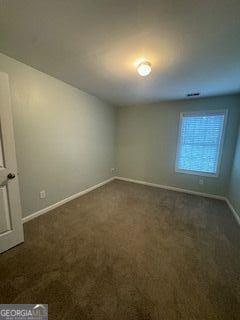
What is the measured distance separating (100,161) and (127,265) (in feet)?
9.03

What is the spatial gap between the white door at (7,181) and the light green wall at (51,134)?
0.47m

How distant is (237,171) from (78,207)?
3.17 m

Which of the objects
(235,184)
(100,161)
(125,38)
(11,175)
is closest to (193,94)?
(235,184)

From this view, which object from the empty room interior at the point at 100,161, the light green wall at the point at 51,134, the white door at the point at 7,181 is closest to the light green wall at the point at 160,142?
the empty room interior at the point at 100,161

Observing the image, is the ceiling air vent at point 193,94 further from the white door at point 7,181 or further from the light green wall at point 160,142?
the white door at point 7,181

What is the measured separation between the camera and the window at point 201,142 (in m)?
3.26

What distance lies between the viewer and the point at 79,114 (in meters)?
3.11

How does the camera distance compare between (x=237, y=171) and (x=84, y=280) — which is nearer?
(x=84, y=280)

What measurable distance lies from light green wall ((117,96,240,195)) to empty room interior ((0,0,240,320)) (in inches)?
1.4

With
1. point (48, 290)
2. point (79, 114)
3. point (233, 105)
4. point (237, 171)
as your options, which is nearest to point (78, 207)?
point (48, 290)

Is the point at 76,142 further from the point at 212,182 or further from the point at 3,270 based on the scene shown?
the point at 212,182

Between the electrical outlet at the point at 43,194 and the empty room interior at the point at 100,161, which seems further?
the electrical outlet at the point at 43,194

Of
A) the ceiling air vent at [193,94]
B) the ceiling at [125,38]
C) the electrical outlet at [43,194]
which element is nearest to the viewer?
the ceiling at [125,38]

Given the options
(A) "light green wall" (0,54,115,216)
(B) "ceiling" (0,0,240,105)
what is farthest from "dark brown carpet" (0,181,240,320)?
(B) "ceiling" (0,0,240,105)
